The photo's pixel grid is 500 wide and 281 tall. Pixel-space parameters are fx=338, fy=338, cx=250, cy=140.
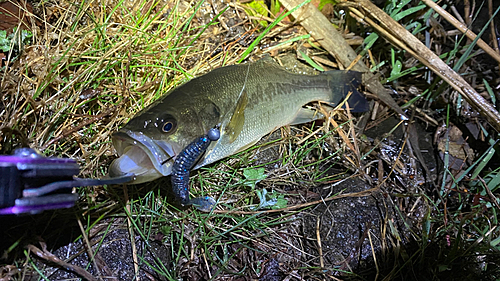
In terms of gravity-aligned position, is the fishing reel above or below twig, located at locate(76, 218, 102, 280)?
above

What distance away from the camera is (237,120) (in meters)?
2.74

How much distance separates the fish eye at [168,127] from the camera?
7.72 feet

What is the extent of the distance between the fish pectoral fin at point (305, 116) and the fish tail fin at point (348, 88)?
0.78 feet

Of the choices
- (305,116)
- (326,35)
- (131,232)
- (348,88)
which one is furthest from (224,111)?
(326,35)

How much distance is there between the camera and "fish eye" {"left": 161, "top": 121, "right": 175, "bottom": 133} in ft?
7.72

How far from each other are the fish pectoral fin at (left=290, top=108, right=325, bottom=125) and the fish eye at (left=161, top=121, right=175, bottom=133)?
1.32 m

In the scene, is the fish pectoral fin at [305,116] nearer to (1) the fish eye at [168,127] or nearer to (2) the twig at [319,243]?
(2) the twig at [319,243]

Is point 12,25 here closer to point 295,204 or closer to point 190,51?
point 190,51

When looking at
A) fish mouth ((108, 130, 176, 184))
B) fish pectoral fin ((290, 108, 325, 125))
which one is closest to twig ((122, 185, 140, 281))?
fish mouth ((108, 130, 176, 184))

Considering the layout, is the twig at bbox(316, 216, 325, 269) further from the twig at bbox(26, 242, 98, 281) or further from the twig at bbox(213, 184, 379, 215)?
the twig at bbox(26, 242, 98, 281)

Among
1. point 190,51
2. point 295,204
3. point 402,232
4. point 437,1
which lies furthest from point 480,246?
point 190,51

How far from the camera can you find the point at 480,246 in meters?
A: 2.74

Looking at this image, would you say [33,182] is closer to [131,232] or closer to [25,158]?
[25,158]

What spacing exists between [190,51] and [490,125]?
124 inches
